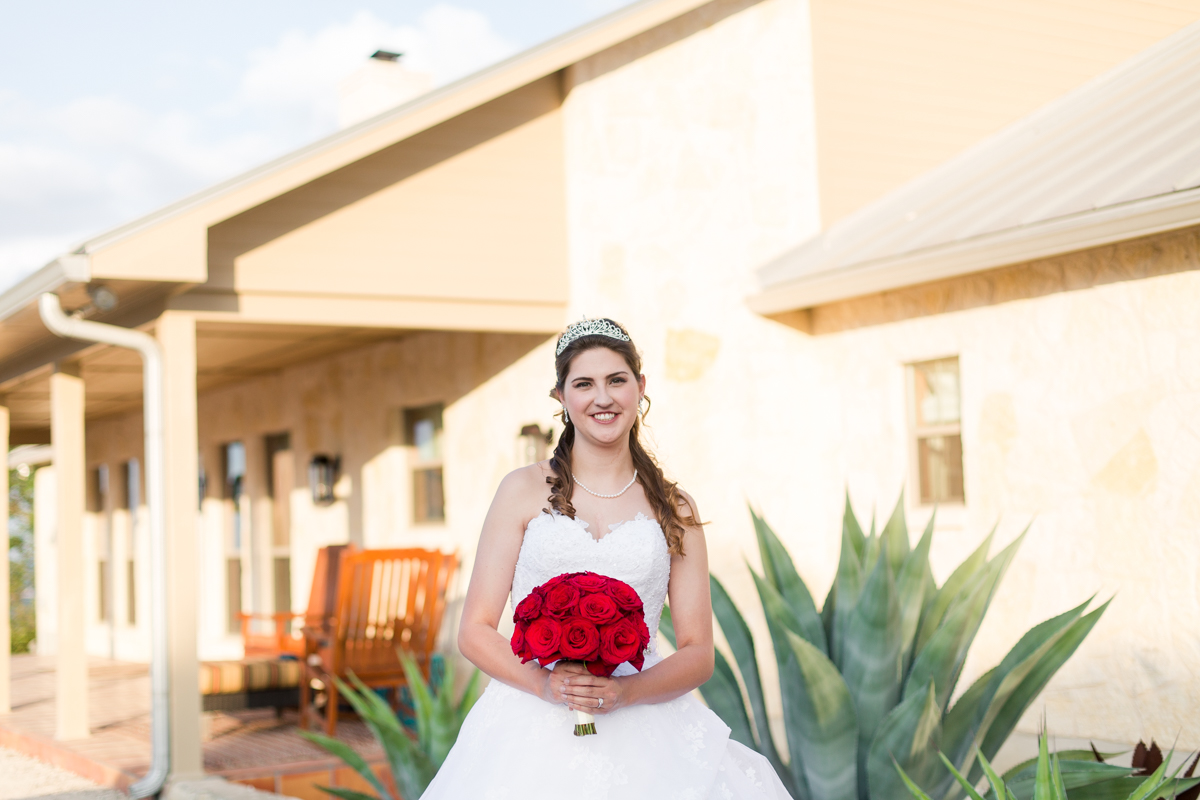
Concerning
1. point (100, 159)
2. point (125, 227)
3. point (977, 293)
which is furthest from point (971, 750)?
point (100, 159)

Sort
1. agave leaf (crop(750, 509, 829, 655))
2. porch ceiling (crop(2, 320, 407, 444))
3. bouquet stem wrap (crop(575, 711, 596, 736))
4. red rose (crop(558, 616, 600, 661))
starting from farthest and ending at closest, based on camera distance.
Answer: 1. porch ceiling (crop(2, 320, 407, 444))
2. agave leaf (crop(750, 509, 829, 655))
3. bouquet stem wrap (crop(575, 711, 596, 736))
4. red rose (crop(558, 616, 600, 661))

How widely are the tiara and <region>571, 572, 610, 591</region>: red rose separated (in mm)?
573

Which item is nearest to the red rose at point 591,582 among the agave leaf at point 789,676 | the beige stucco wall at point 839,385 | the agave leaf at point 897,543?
the agave leaf at point 789,676

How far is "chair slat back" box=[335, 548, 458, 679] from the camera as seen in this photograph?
8750 mm

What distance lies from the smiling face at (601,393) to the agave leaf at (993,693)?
1.81m

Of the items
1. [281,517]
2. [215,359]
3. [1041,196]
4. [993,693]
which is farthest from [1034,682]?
[281,517]

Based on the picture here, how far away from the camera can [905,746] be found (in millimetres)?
3895

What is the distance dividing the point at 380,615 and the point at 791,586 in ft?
18.3

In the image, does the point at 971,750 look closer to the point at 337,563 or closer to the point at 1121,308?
the point at 1121,308

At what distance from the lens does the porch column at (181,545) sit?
7160mm

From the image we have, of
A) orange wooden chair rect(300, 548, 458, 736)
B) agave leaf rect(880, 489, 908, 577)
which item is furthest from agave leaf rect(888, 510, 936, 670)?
orange wooden chair rect(300, 548, 458, 736)

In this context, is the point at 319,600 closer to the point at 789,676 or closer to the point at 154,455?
the point at 154,455

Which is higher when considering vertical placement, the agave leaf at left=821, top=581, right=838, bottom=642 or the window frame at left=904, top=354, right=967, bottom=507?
the window frame at left=904, top=354, right=967, bottom=507

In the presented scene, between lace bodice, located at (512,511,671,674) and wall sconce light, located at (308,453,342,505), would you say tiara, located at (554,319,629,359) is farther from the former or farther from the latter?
wall sconce light, located at (308,453,342,505)
